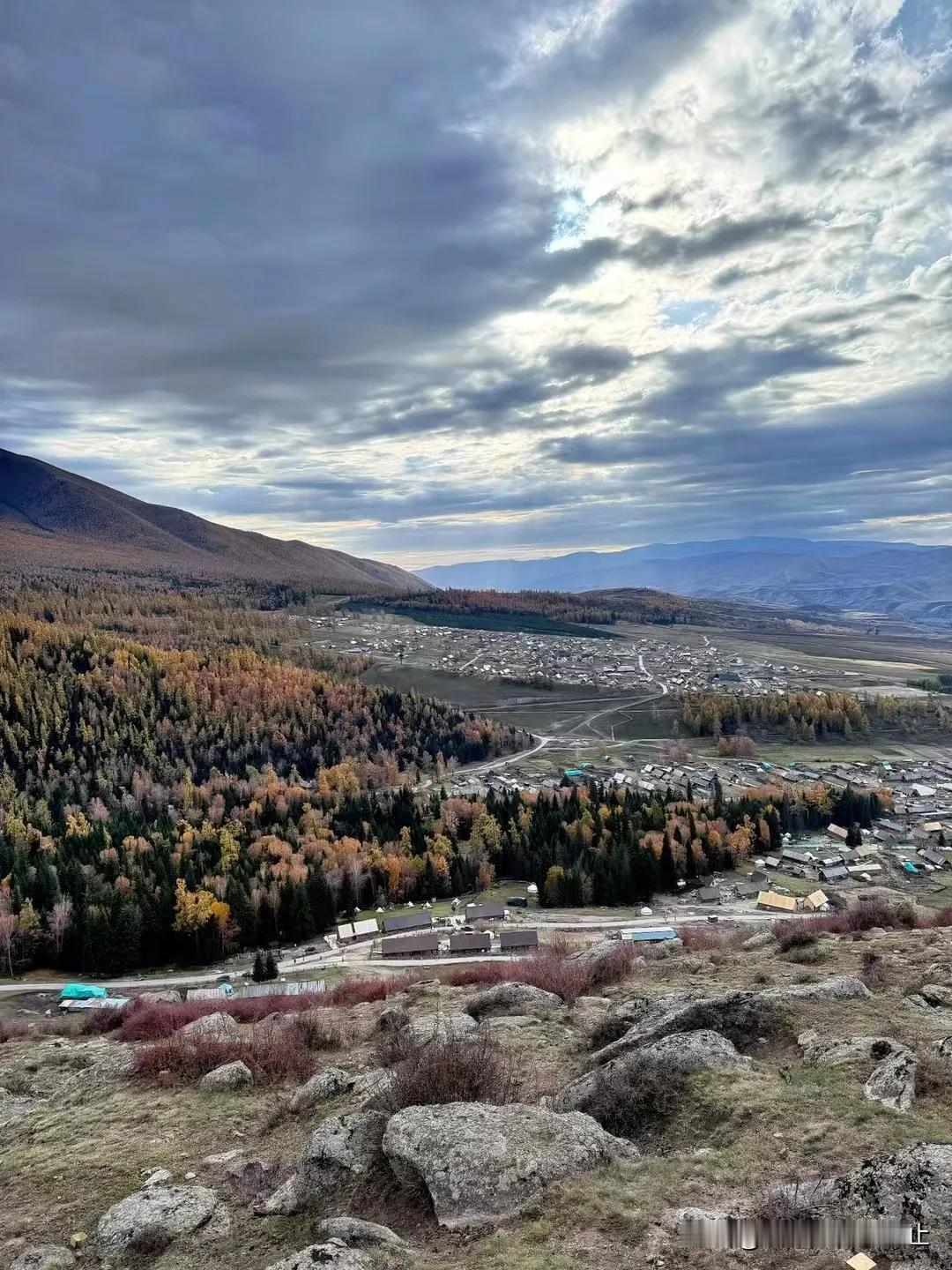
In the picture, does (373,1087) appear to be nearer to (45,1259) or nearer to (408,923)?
(45,1259)

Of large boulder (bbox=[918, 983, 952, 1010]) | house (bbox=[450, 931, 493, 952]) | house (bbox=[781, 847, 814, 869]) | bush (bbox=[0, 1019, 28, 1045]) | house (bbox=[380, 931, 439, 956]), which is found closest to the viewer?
large boulder (bbox=[918, 983, 952, 1010])

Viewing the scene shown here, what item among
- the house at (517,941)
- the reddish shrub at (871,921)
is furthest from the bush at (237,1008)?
the reddish shrub at (871,921)

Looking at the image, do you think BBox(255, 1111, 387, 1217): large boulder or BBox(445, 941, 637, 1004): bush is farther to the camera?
BBox(445, 941, 637, 1004): bush

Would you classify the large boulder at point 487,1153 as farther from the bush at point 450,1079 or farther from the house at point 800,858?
the house at point 800,858

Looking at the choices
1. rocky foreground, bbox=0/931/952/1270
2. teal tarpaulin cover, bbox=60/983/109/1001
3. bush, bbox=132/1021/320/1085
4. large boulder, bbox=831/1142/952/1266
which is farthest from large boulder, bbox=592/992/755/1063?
teal tarpaulin cover, bbox=60/983/109/1001

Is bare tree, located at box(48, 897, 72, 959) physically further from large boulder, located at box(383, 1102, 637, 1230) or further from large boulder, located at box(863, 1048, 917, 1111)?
large boulder, located at box(863, 1048, 917, 1111)

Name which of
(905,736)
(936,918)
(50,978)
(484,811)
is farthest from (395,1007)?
(905,736)

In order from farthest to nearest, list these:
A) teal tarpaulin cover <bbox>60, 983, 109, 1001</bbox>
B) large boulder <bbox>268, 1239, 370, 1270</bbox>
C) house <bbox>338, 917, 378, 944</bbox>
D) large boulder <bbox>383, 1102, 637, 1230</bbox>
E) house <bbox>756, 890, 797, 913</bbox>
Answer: house <bbox>756, 890, 797, 913</bbox>
house <bbox>338, 917, 378, 944</bbox>
teal tarpaulin cover <bbox>60, 983, 109, 1001</bbox>
large boulder <bbox>383, 1102, 637, 1230</bbox>
large boulder <bbox>268, 1239, 370, 1270</bbox>
